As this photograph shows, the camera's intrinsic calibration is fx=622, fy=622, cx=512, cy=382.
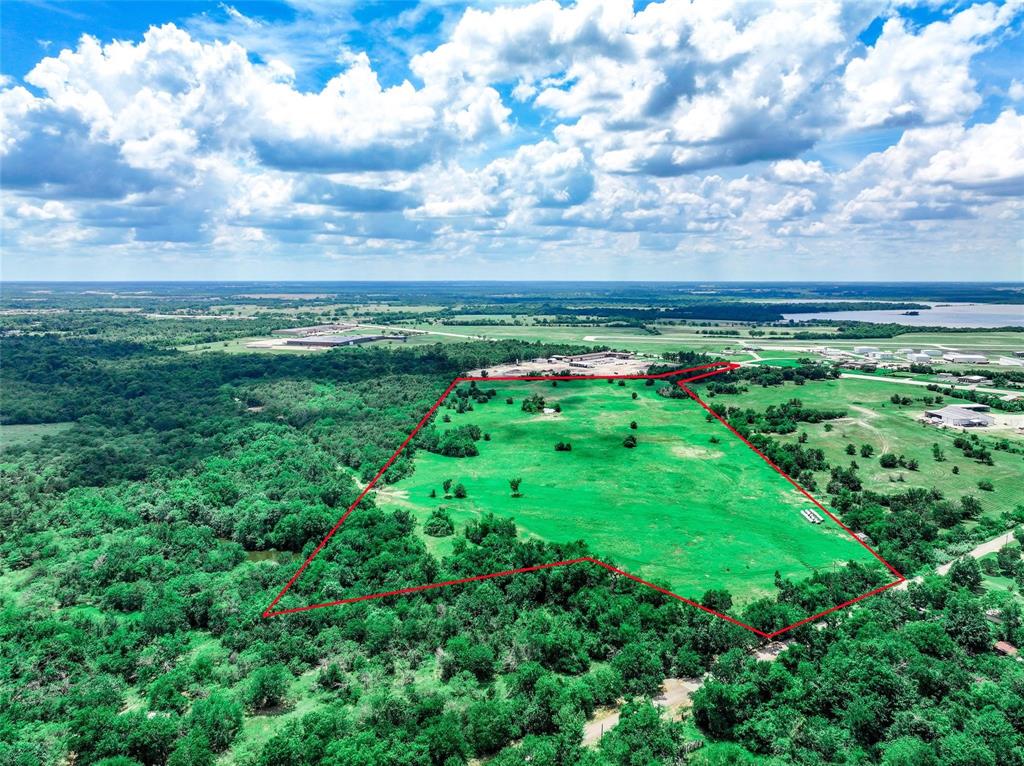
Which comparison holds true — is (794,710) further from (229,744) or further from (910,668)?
(229,744)

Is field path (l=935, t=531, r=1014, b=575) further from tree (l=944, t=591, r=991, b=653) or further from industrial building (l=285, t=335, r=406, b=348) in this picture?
industrial building (l=285, t=335, r=406, b=348)

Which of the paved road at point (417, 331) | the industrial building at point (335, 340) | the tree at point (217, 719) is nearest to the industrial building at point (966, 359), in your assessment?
the paved road at point (417, 331)

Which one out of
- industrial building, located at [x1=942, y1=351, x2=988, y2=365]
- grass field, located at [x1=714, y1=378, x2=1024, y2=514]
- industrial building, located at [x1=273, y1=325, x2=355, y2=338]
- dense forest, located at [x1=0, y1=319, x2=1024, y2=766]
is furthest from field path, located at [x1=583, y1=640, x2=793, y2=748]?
industrial building, located at [x1=273, y1=325, x2=355, y2=338]

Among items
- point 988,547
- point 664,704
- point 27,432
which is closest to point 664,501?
point 664,704

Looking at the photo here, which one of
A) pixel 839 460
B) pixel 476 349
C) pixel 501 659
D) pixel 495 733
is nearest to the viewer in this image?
pixel 495 733

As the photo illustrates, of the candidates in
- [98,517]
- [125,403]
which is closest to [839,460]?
[98,517]

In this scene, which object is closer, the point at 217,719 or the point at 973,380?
the point at 217,719

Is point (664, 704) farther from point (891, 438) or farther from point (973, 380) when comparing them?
point (973, 380)
